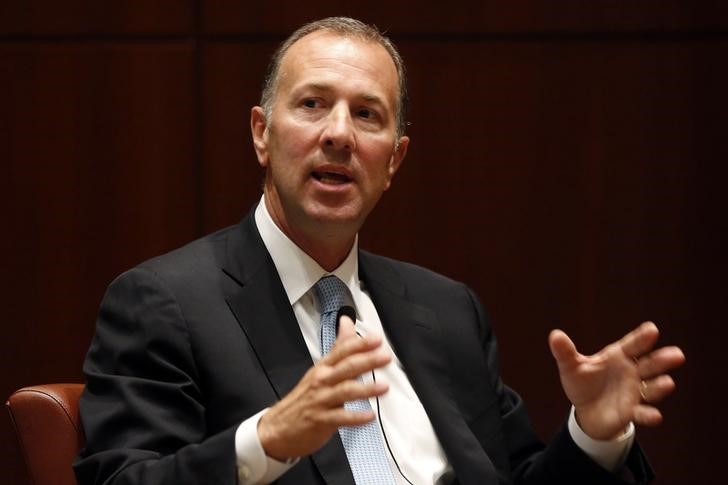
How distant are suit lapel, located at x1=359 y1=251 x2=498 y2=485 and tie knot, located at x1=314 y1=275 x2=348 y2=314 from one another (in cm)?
14

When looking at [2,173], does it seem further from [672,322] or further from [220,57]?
[672,322]

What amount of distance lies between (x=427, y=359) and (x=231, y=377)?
0.47 meters

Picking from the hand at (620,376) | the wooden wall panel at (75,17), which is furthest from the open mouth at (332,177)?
the wooden wall panel at (75,17)

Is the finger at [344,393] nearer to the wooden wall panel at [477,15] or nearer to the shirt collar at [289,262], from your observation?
the shirt collar at [289,262]

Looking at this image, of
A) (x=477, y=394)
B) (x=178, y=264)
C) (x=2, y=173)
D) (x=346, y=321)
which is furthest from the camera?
(x=2, y=173)

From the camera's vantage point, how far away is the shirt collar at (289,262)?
2.17 metres

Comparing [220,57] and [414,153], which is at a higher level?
[220,57]

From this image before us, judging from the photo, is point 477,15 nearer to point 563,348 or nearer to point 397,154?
point 397,154

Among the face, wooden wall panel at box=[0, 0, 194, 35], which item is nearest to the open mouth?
the face

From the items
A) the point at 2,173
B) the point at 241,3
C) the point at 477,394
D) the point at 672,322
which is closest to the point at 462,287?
the point at 477,394

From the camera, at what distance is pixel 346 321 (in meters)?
1.77

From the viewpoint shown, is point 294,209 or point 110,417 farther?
point 294,209

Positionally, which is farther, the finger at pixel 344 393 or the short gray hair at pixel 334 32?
the short gray hair at pixel 334 32

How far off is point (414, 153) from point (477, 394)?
38.9 inches
